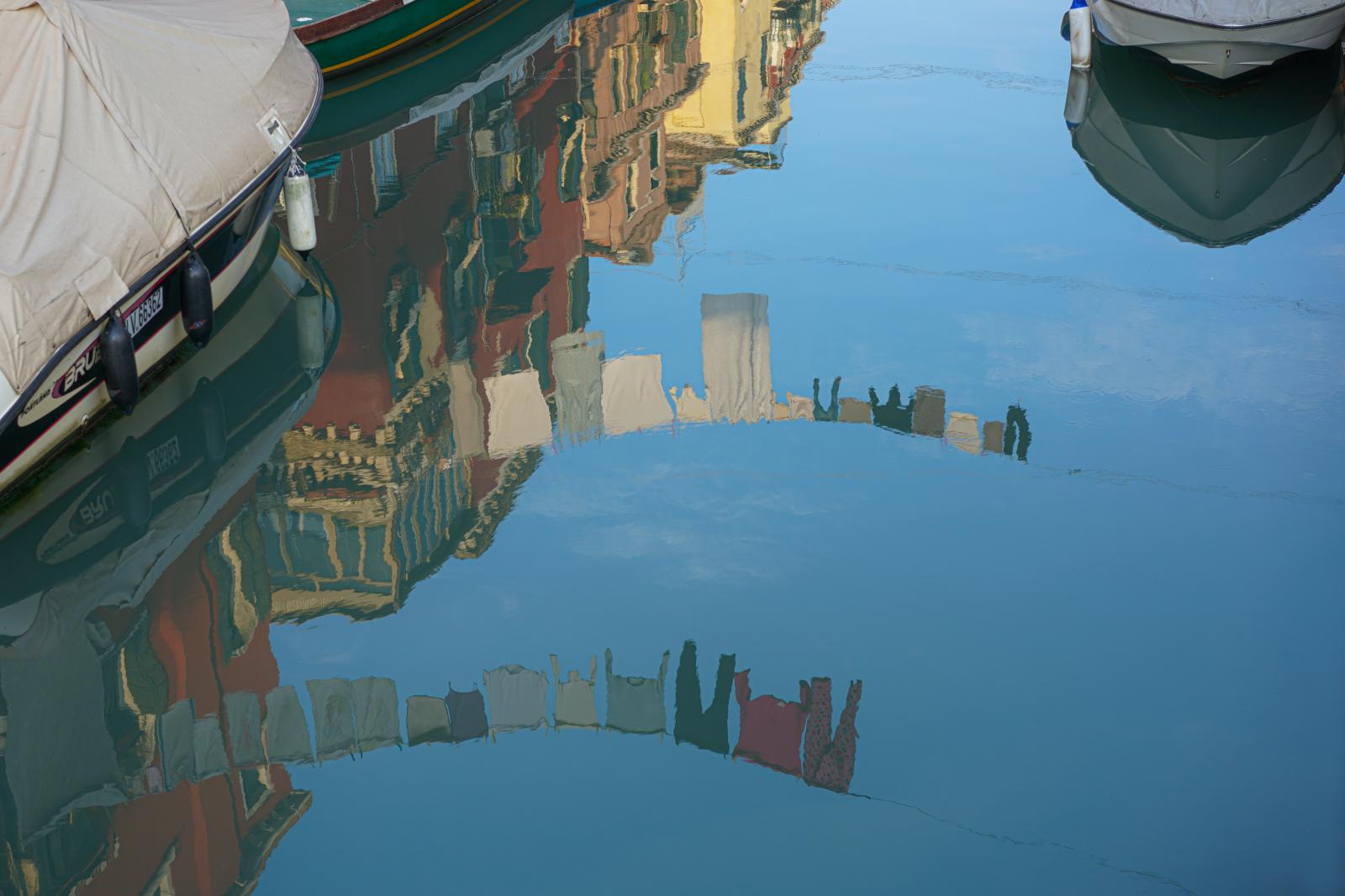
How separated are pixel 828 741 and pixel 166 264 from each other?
4506mm

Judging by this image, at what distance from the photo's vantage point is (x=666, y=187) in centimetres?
1199

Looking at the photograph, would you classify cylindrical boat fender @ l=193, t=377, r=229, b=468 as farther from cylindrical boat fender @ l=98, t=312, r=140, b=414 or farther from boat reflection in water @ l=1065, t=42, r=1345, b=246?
boat reflection in water @ l=1065, t=42, r=1345, b=246

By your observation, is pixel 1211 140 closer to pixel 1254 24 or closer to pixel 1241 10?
pixel 1254 24

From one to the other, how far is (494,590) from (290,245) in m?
4.43

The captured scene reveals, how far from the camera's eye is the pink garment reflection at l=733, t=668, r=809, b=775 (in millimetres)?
6156

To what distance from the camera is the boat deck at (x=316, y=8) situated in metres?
14.1

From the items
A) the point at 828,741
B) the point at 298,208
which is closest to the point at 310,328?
the point at 298,208

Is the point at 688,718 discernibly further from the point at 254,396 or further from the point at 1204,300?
the point at 1204,300

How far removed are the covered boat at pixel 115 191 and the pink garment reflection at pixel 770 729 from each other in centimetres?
369

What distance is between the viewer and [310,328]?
9.59 m

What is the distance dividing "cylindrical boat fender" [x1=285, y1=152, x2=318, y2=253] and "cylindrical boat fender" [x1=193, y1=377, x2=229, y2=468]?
157 cm

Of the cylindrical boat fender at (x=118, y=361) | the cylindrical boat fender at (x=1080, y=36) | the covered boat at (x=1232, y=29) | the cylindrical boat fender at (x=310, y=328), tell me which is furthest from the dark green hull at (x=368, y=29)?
the covered boat at (x=1232, y=29)

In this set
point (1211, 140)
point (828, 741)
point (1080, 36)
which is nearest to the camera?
point (828, 741)

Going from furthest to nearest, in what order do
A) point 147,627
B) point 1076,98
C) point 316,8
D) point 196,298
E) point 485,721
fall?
point 316,8 → point 1076,98 → point 196,298 → point 147,627 → point 485,721
